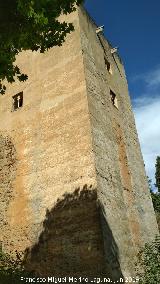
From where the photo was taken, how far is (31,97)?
1617 cm

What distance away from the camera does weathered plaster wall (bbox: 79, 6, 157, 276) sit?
12461 millimetres

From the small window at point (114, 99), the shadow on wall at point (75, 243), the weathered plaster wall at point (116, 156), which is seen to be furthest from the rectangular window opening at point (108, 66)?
the shadow on wall at point (75, 243)

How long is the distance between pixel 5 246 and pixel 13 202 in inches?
70.4

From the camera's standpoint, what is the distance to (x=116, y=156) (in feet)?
48.8

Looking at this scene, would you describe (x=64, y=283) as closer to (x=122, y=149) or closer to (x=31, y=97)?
(x=122, y=149)

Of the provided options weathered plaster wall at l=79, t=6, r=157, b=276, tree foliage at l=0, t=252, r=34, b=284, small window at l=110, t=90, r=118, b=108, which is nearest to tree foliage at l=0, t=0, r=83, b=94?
weathered plaster wall at l=79, t=6, r=157, b=276

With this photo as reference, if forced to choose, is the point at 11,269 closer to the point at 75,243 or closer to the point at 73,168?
the point at 75,243

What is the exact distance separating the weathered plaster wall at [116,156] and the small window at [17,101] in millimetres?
3936

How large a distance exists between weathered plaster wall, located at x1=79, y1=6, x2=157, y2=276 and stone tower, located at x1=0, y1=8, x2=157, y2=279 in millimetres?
57

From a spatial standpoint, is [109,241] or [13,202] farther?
A: [13,202]

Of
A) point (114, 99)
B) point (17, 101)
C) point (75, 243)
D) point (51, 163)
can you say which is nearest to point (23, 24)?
point (51, 163)

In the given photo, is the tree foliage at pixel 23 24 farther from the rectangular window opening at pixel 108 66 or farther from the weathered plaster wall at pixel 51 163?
the rectangular window opening at pixel 108 66

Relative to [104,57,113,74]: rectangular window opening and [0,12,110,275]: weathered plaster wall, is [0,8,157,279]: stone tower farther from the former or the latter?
[104,57,113,74]: rectangular window opening

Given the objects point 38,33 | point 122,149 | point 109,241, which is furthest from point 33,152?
point 38,33
